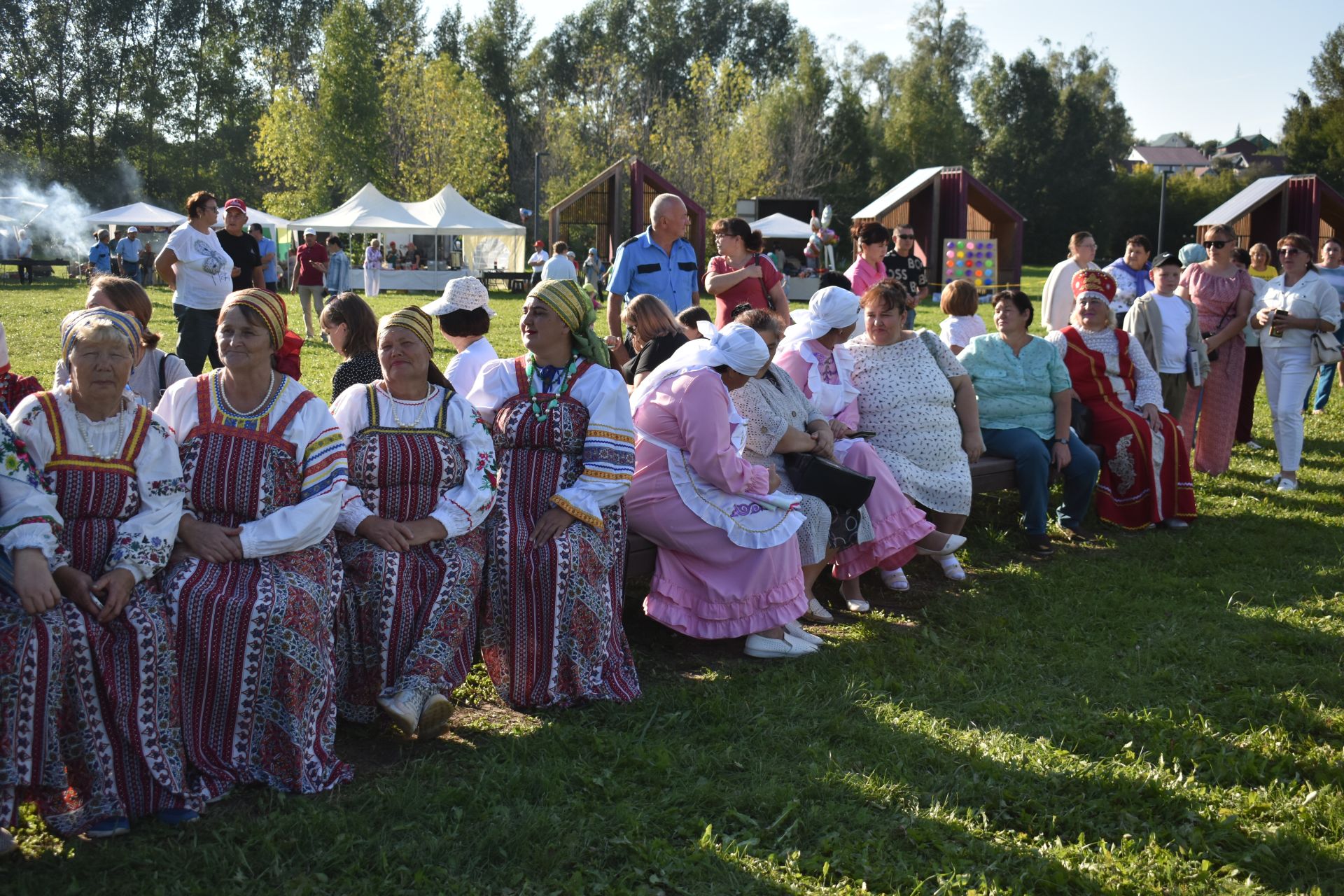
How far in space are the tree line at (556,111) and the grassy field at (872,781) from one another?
4025 cm

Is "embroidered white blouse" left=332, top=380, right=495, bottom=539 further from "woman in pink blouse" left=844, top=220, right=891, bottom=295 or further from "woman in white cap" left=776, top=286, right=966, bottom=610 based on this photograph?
"woman in pink blouse" left=844, top=220, right=891, bottom=295

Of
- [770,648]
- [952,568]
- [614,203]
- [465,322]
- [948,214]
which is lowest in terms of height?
[770,648]

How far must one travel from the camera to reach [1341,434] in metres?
10.7

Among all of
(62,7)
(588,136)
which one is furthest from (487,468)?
(62,7)

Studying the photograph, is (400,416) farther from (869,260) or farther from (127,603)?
(869,260)

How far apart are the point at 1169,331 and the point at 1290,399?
3.23ft

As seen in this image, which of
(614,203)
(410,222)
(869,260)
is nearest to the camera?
(869,260)

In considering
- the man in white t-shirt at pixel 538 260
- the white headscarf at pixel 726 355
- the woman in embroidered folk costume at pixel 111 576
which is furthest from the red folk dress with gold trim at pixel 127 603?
the man in white t-shirt at pixel 538 260

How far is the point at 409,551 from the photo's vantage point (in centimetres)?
398

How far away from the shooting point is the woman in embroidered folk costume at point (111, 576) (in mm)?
3188

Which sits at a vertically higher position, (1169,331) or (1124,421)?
(1169,331)

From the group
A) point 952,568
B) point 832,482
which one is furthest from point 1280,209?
point 832,482

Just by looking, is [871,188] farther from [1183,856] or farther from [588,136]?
[1183,856]

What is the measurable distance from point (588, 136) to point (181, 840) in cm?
5020
